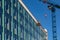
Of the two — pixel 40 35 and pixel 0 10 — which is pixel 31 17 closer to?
pixel 40 35

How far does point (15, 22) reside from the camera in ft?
218

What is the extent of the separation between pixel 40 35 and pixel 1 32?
5486 centimetres

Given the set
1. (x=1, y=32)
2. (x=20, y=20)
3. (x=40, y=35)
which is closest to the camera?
(x=1, y=32)

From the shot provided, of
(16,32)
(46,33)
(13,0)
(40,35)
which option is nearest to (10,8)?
(13,0)

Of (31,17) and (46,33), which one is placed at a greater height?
(31,17)

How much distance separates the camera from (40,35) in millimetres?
108000

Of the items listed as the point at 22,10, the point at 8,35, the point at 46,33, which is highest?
the point at 22,10

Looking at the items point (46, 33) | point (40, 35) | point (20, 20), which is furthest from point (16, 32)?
point (46, 33)

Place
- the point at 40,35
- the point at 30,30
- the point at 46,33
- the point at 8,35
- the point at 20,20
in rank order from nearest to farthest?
the point at 8,35, the point at 20,20, the point at 30,30, the point at 40,35, the point at 46,33

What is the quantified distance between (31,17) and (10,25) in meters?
27.6

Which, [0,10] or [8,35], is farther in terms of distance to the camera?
[8,35]

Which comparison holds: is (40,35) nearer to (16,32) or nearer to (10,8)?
(16,32)

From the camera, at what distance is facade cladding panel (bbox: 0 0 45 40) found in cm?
5625

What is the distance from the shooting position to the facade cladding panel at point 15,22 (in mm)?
56250
